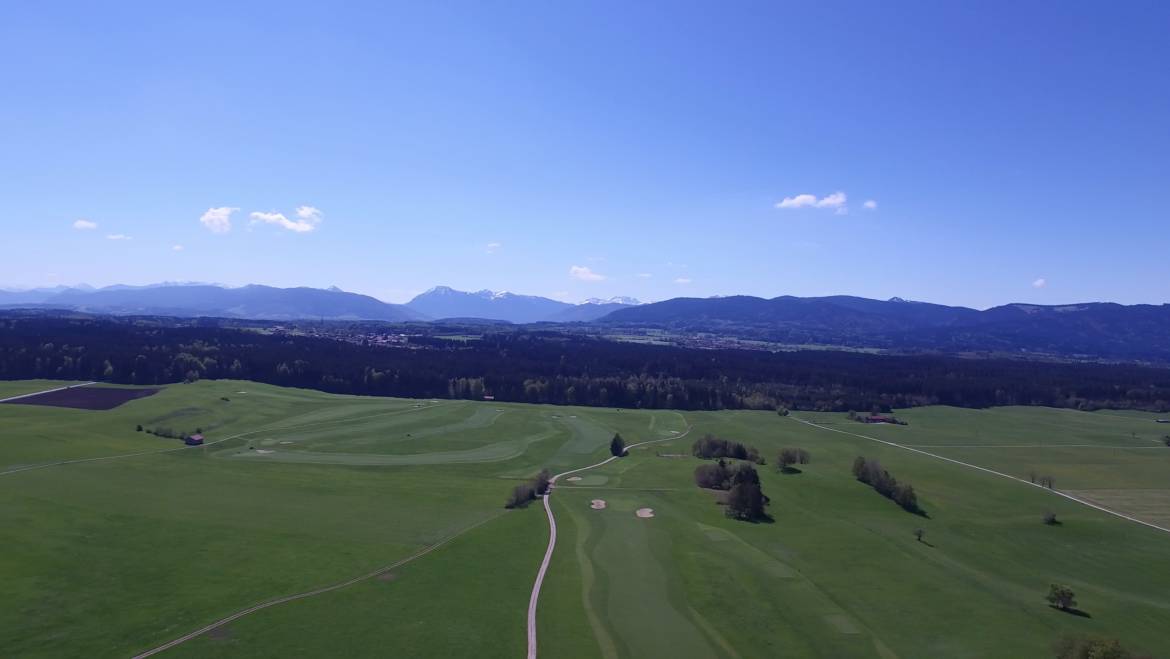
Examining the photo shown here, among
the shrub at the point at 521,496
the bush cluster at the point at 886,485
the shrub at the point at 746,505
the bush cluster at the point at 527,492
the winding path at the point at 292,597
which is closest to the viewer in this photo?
the winding path at the point at 292,597

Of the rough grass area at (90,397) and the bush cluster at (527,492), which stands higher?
the rough grass area at (90,397)

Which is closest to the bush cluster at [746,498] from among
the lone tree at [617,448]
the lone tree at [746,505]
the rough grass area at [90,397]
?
the lone tree at [746,505]

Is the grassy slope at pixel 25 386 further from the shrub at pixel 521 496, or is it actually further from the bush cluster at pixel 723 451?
the bush cluster at pixel 723 451

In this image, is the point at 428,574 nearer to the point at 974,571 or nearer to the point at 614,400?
the point at 974,571

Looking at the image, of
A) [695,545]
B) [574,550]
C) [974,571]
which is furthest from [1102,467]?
[574,550]

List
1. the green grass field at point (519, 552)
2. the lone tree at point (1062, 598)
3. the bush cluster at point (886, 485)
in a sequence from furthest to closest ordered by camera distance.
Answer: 1. the bush cluster at point (886, 485)
2. the lone tree at point (1062, 598)
3. the green grass field at point (519, 552)

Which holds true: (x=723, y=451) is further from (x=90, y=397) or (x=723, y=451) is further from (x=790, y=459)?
(x=90, y=397)

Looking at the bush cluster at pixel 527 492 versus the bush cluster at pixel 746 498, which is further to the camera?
the bush cluster at pixel 527 492

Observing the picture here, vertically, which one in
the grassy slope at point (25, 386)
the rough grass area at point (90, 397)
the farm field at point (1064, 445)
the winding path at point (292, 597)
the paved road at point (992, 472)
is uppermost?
the grassy slope at point (25, 386)
